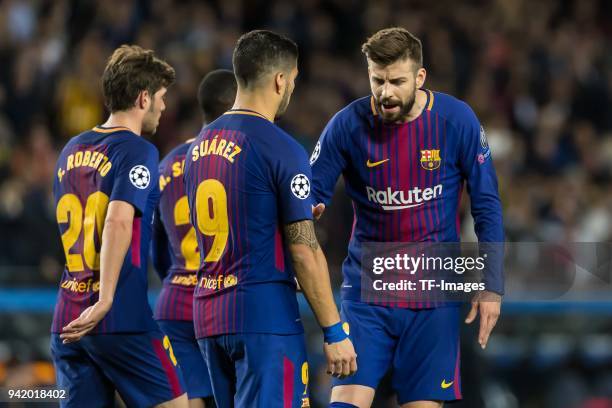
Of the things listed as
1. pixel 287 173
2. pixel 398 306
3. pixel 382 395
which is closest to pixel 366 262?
pixel 398 306

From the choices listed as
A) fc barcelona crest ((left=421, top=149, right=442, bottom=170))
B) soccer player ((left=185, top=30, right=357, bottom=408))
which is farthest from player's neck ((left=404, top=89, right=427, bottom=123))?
soccer player ((left=185, top=30, right=357, bottom=408))

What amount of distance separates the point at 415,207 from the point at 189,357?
179 cm

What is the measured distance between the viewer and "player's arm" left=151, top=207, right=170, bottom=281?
687 centimetres

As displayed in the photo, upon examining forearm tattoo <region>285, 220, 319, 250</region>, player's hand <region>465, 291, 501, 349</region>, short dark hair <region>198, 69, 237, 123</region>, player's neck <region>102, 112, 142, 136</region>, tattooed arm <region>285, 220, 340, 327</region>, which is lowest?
player's hand <region>465, 291, 501, 349</region>

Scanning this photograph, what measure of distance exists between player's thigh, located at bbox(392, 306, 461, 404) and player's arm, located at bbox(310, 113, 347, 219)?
0.78 meters

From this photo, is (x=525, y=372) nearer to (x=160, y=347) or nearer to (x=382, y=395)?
(x=382, y=395)

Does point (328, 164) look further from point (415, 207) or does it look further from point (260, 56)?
point (260, 56)

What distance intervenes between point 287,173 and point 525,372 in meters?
5.59

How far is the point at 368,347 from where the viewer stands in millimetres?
5844

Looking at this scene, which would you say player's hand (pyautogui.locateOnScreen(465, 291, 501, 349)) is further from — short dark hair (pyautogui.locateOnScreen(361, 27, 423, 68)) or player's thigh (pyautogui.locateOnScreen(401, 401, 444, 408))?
short dark hair (pyautogui.locateOnScreen(361, 27, 423, 68))

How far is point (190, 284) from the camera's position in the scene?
6.64 meters

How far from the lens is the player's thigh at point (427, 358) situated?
19.1 ft

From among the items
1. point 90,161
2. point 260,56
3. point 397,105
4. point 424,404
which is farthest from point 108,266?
point 424,404

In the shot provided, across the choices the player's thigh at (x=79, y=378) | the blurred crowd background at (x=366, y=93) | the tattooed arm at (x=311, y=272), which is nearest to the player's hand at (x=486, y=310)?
the tattooed arm at (x=311, y=272)
